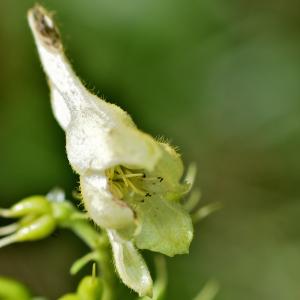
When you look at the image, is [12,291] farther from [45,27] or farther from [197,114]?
[197,114]

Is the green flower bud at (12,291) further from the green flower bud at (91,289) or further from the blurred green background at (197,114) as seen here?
the blurred green background at (197,114)

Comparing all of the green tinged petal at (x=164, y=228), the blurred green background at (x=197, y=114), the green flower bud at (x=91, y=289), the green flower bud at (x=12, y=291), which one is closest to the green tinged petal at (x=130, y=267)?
the green tinged petal at (x=164, y=228)

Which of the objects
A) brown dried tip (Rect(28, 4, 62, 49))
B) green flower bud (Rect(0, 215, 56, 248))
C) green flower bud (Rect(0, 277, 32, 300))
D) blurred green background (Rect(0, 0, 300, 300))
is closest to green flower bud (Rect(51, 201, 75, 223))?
green flower bud (Rect(0, 215, 56, 248))

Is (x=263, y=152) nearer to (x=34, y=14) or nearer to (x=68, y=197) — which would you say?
(x=68, y=197)

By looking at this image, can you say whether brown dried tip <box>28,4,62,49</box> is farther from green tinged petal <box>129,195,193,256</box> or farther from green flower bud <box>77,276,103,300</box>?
green flower bud <box>77,276,103,300</box>

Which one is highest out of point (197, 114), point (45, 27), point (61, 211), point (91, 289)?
point (45, 27)

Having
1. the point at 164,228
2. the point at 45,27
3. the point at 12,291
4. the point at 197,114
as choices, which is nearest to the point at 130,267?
the point at 164,228
